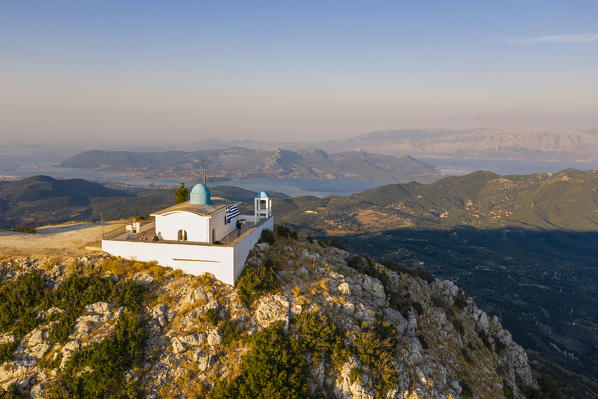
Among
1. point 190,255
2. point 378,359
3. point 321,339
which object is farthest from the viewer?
point 190,255

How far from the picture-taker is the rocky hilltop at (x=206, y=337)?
19.8 meters

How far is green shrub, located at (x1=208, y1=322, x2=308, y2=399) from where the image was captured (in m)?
19.5

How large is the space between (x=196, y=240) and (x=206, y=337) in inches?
360

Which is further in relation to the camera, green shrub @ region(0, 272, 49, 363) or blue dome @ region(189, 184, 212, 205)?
blue dome @ region(189, 184, 212, 205)

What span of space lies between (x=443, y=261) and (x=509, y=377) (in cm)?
14114

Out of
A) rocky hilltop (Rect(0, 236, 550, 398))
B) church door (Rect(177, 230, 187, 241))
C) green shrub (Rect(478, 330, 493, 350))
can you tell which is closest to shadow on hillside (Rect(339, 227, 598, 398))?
green shrub (Rect(478, 330, 493, 350))

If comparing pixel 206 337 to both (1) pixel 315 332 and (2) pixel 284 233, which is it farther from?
(2) pixel 284 233

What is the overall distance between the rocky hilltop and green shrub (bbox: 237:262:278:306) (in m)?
0.09

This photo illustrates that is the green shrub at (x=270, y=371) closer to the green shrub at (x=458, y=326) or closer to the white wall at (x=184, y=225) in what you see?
the white wall at (x=184, y=225)

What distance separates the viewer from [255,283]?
25.7 m

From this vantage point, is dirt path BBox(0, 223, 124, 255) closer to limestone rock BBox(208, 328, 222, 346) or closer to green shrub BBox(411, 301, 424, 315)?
limestone rock BBox(208, 328, 222, 346)

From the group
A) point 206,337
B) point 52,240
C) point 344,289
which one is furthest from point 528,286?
point 52,240

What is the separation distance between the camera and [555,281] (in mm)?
159500

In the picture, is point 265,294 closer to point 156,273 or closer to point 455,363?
point 156,273
